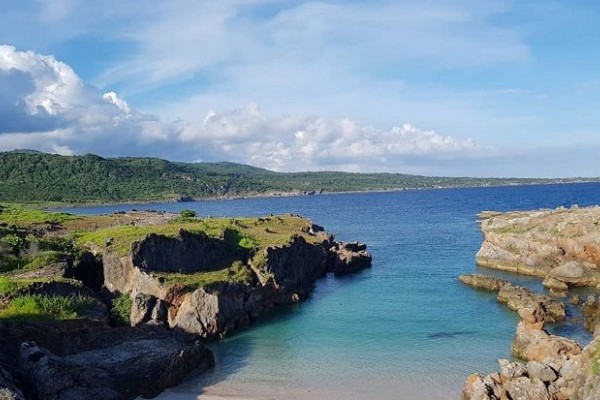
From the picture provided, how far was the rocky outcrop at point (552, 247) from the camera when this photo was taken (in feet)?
187

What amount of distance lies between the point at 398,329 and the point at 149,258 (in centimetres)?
2070

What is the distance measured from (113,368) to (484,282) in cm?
3803

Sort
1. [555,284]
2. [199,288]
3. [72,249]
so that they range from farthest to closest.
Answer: [555,284]
[72,249]
[199,288]

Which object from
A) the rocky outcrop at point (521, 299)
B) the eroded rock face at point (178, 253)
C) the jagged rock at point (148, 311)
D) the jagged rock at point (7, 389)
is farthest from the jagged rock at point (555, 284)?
the jagged rock at point (7, 389)

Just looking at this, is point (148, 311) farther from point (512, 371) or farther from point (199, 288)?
point (512, 371)

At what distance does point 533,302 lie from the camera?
45688 millimetres

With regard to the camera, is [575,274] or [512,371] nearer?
[512,371]

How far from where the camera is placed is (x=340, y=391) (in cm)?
3152

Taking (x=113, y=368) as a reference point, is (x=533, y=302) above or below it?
above

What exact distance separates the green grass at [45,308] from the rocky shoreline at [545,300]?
2413cm

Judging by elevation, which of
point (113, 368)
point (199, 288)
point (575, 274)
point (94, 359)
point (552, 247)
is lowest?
point (113, 368)

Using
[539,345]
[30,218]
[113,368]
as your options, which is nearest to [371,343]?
[539,345]

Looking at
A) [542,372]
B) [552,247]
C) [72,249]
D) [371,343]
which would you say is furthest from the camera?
[552,247]

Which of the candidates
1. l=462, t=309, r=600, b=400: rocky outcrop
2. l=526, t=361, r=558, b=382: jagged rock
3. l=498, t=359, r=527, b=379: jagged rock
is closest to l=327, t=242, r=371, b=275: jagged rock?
l=462, t=309, r=600, b=400: rocky outcrop
